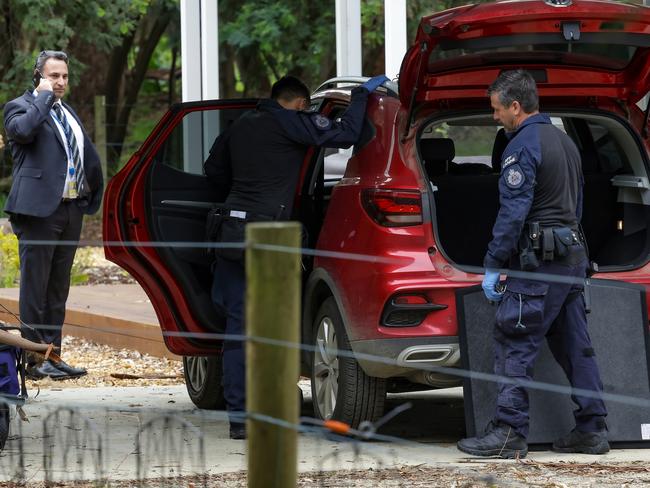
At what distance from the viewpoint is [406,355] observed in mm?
6613

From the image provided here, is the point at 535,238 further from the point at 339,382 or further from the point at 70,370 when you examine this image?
the point at 70,370

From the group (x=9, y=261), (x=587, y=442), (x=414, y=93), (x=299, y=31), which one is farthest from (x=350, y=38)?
(x=299, y=31)

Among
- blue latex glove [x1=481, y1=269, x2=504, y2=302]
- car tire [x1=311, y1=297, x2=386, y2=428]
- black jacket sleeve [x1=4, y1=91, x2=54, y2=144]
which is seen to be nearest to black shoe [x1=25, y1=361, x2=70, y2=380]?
black jacket sleeve [x1=4, y1=91, x2=54, y2=144]

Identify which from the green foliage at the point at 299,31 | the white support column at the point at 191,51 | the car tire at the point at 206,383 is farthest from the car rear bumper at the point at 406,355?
the green foliage at the point at 299,31

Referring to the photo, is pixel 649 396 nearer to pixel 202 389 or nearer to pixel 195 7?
pixel 202 389

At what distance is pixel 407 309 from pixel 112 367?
14.3 ft

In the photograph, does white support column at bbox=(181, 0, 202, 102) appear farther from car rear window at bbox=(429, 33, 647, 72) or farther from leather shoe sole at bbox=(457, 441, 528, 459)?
leather shoe sole at bbox=(457, 441, 528, 459)

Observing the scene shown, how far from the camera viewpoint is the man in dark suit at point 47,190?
9.12 meters

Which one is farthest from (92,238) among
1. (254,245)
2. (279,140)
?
(254,245)

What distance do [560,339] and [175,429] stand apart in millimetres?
2265

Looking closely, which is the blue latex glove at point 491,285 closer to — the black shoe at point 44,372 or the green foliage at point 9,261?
the black shoe at point 44,372

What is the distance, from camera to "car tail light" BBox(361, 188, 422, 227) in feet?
22.2

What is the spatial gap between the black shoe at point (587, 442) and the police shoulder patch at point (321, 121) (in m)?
1.89

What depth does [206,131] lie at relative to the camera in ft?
26.1
